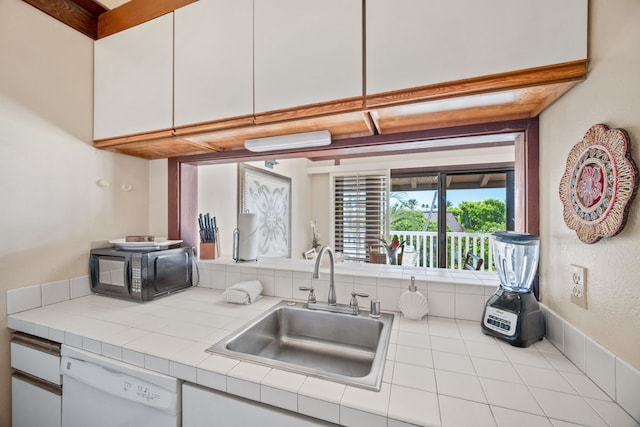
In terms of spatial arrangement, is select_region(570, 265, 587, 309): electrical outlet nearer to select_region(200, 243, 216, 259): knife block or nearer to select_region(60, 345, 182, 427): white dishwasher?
select_region(60, 345, 182, 427): white dishwasher

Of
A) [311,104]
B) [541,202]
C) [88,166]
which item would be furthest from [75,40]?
[541,202]

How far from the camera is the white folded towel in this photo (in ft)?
4.38

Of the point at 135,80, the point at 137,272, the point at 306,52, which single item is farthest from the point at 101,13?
the point at 137,272

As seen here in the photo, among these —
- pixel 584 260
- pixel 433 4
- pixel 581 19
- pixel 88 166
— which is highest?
pixel 433 4

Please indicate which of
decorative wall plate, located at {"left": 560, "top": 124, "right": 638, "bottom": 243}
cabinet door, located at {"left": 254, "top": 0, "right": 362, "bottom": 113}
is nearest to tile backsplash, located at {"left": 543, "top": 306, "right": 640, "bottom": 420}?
decorative wall plate, located at {"left": 560, "top": 124, "right": 638, "bottom": 243}

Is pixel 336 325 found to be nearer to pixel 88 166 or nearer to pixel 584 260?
pixel 584 260

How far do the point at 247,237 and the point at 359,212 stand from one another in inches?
109

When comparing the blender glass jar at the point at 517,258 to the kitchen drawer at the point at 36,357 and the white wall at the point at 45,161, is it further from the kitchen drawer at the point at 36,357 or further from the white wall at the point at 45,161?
the white wall at the point at 45,161

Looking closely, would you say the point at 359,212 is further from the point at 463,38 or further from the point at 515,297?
the point at 463,38

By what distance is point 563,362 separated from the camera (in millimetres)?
819

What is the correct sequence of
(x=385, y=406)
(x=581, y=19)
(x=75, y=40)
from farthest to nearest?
1. (x=75, y=40)
2. (x=581, y=19)
3. (x=385, y=406)

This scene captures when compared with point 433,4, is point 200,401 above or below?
below

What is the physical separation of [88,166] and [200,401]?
1448mm

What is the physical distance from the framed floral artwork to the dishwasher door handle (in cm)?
137
